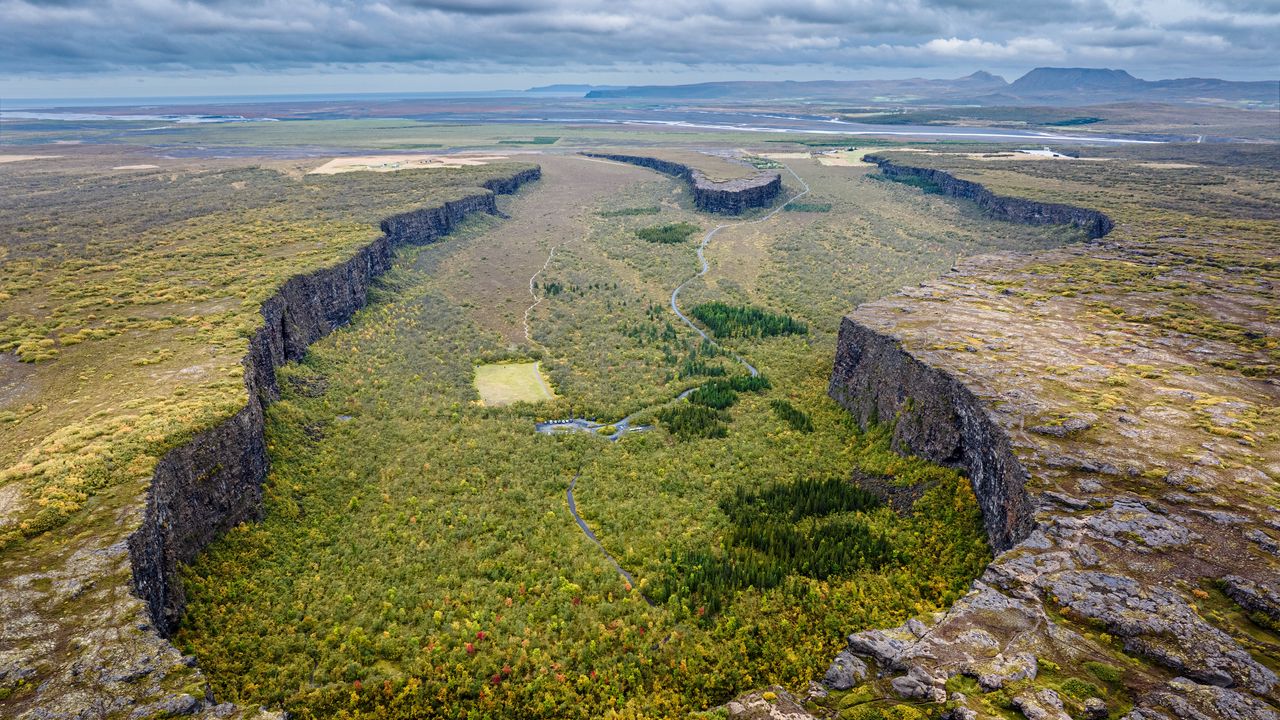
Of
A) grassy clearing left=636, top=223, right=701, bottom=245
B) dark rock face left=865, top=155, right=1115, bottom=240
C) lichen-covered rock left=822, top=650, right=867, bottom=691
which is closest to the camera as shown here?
lichen-covered rock left=822, top=650, right=867, bottom=691

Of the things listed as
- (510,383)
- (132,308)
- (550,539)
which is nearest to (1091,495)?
(550,539)

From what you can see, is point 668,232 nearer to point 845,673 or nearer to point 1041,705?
point 845,673

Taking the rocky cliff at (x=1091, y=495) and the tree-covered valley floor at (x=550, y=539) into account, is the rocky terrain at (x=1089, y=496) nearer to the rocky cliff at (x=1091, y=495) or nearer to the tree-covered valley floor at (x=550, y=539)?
the rocky cliff at (x=1091, y=495)

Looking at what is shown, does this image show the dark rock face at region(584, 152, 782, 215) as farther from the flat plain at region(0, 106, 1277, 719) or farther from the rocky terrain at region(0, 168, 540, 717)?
the rocky terrain at region(0, 168, 540, 717)

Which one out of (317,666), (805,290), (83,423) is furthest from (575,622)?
(805,290)

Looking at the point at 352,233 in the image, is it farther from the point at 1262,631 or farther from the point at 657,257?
the point at 1262,631

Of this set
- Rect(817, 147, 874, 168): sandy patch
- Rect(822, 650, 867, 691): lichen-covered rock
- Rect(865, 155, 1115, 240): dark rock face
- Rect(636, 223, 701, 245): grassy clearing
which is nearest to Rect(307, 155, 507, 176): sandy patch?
Rect(636, 223, 701, 245): grassy clearing
